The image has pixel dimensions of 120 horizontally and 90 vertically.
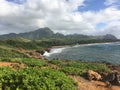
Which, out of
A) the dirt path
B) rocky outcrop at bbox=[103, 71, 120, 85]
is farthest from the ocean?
the dirt path

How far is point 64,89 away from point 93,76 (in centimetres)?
871

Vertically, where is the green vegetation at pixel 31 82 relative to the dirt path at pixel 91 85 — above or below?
above

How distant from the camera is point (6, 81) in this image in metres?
16.1

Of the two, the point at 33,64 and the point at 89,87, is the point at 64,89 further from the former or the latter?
the point at 33,64

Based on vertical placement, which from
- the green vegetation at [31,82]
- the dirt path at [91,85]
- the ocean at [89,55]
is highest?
the green vegetation at [31,82]

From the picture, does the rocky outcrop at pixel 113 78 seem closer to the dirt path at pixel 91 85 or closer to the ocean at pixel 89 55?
the dirt path at pixel 91 85

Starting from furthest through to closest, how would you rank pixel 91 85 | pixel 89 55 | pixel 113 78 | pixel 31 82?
pixel 89 55, pixel 113 78, pixel 91 85, pixel 31 82

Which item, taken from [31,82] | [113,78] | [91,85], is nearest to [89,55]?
[113,78]

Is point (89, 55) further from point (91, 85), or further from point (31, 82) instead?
point (31, 82)

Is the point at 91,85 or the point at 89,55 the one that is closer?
the point at 91,85

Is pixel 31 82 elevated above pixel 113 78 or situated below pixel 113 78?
above

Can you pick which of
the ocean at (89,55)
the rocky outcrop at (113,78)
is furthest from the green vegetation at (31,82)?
the ocean at (89,55)

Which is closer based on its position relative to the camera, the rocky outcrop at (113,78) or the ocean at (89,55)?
the rocky outcrop at (113,78)

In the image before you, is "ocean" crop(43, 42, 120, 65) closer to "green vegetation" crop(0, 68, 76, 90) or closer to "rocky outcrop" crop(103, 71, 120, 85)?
"rocky outcrop" crop(103, 71, 120, 85)
